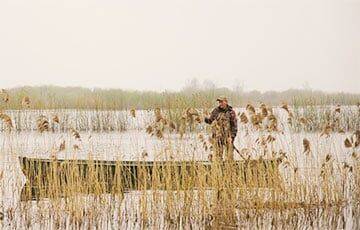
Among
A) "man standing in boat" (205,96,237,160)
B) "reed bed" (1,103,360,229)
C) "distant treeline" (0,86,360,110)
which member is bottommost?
"reed bed" (1,103,360,229)

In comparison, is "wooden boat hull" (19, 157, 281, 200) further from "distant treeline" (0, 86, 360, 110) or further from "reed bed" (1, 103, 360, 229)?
"distant treeline" (0, 86, 360, 110)

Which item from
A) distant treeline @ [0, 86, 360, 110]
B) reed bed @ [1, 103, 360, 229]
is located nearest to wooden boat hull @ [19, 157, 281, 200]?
reed bed @ [1, 103, 360, 229]

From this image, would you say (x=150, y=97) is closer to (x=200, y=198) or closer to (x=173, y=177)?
(x=173, y=177)

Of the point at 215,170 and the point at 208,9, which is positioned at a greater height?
the point at 208,9

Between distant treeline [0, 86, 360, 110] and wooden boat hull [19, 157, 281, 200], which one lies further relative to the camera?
distant treeline [0, 86, 360, 110]

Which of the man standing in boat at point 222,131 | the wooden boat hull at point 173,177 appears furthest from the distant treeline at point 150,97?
the wooden boat hull at point 173,177

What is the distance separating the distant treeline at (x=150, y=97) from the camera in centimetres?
539

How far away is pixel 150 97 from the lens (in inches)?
232

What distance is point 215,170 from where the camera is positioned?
3.60 meters

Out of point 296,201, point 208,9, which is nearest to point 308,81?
point 208,9

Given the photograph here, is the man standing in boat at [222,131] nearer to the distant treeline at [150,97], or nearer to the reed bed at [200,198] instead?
the reed bed at [200,198]

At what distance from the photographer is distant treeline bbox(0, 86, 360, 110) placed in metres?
5.39

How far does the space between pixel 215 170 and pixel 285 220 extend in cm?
53

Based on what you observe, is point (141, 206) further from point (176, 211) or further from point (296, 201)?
point (296, 201)
